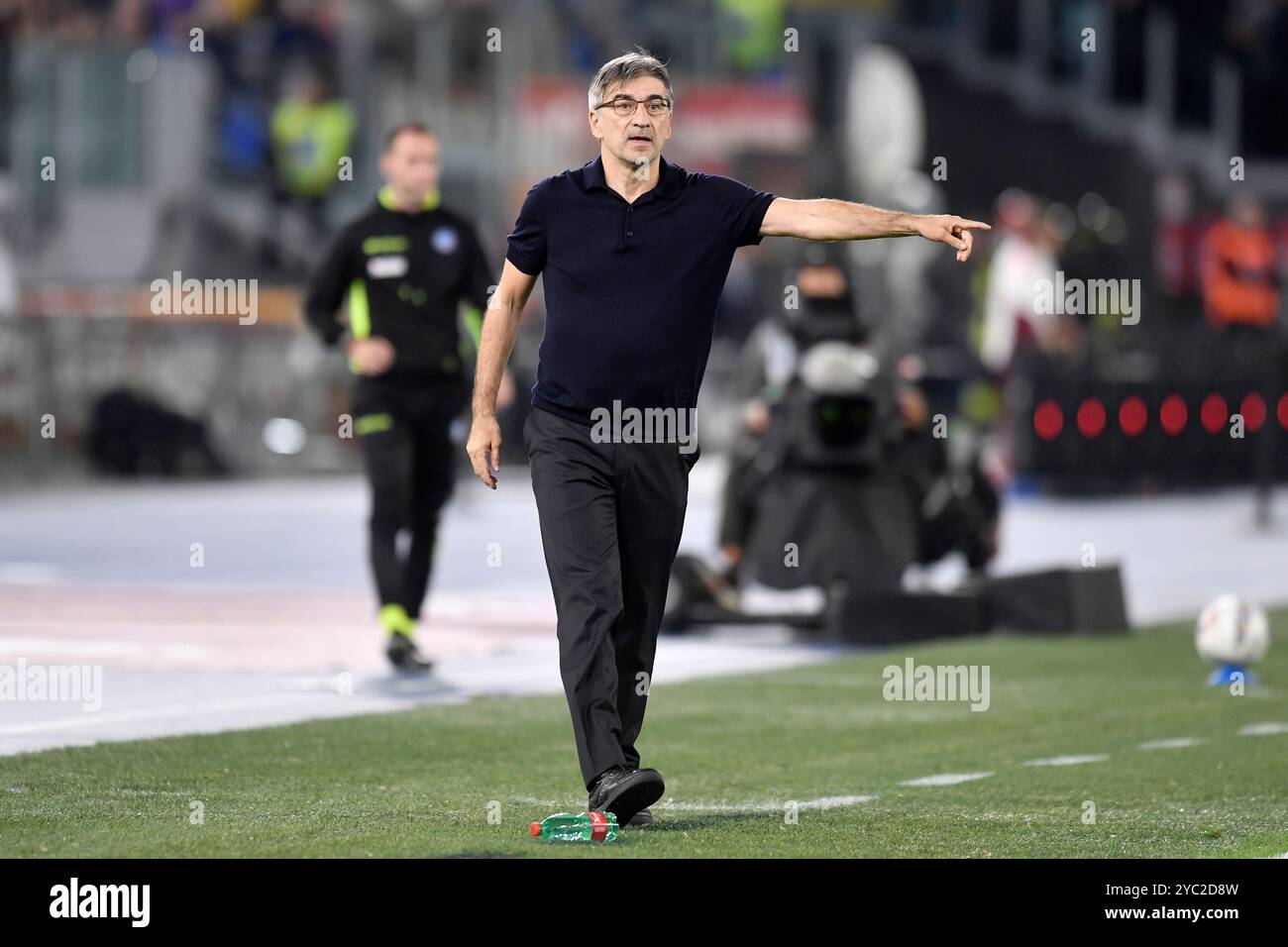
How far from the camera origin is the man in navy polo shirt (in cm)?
795

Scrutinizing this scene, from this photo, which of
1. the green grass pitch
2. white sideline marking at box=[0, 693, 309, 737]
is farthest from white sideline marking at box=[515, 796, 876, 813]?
white sideline marking at box=[0, 693, 309, 737]

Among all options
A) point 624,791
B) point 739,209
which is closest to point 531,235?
Result: point 739,209

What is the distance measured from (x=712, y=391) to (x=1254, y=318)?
7462 mm

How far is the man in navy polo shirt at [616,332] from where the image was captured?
26.1 feet

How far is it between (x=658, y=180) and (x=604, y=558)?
1.09 m

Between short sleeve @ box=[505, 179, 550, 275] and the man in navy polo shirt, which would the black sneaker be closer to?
the man in navy polo shirt

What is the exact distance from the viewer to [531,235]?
8.10 meters

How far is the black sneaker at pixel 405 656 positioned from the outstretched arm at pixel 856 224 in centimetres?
472

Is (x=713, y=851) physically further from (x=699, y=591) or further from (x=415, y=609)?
(x=699, y=591)

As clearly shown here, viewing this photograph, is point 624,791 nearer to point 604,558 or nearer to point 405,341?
point 604,558

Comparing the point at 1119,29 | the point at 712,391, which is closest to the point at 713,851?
the point at 712,391

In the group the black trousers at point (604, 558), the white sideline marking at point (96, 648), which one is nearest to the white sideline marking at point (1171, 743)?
the black trousers at point (604, 558)
